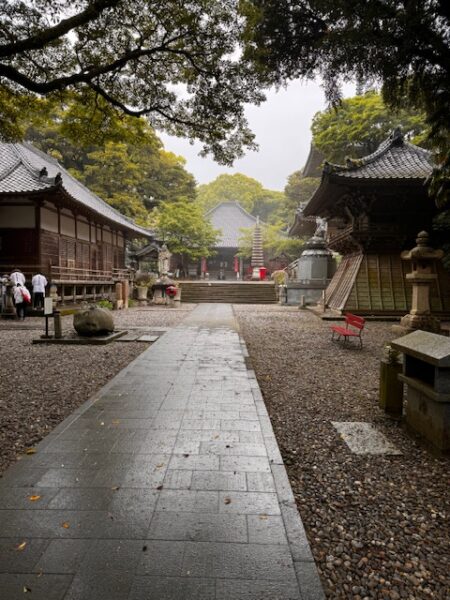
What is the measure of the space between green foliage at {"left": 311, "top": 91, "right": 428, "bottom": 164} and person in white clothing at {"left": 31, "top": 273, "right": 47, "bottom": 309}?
18511 millimetres

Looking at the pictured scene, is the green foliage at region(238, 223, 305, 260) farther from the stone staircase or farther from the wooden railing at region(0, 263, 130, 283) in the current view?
the wooden railing at region(0, 263, 130, 283)

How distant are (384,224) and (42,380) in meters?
14.3

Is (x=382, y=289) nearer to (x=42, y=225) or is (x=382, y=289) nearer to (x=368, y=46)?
(x=368, y=46)

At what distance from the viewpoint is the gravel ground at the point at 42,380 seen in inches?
154

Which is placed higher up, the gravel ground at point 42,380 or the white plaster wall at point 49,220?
the white plaster wall at point 49,220

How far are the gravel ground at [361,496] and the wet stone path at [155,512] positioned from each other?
23 centimetres

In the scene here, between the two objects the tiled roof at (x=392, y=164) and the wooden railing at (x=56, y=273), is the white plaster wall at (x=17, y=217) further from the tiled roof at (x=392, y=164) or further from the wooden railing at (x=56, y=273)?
the tiled roof at (x=392, y=164)

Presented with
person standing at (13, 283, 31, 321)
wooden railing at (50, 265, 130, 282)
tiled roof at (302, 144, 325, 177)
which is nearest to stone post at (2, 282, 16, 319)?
person standing at (13, 283, 31, 321)

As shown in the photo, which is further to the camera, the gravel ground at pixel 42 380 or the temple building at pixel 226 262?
the temple building at pixel 226 262

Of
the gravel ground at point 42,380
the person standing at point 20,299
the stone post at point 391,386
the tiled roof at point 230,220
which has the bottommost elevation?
the gravel ground at point 42,380

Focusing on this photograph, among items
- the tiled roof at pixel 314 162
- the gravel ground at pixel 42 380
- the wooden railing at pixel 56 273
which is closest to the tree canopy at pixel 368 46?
the gravel ground at pixel 42 380

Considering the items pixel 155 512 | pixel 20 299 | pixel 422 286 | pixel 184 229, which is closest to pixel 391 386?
pixel 155 512

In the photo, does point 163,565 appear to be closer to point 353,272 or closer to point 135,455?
point 135,455

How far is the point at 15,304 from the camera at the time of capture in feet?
44.6
